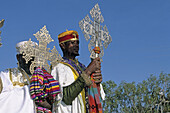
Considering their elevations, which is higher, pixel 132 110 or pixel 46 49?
pixel 132 110

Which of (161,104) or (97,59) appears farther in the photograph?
(161,104)

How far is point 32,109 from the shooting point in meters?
5.29

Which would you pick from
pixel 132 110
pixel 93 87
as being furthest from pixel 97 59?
pixel 132 110

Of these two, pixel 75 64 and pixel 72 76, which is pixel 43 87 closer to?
pixel 72 76

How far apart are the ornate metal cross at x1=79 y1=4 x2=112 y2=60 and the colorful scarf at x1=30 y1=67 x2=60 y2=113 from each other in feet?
4.21

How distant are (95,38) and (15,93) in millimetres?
2101

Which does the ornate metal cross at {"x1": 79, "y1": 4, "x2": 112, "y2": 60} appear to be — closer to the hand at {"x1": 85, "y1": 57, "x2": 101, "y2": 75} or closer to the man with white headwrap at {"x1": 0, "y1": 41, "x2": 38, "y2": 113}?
the hand at {"x1": 85, "y1": 57, "x2": 101, "y2": 75}

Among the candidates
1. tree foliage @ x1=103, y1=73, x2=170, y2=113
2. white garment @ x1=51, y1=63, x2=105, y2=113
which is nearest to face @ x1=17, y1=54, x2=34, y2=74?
white garment @ x1=51, y1=63, x2=105, y2=113

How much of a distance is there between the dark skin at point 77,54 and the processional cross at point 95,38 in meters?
0.13

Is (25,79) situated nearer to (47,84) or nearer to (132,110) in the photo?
(47,84)

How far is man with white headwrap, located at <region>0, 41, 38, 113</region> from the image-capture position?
17.1 feet

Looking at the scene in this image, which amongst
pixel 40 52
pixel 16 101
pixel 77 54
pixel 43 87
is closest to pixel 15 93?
pixel 16 101

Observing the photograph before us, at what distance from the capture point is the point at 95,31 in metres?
6.84

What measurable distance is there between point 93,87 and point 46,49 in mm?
1113
